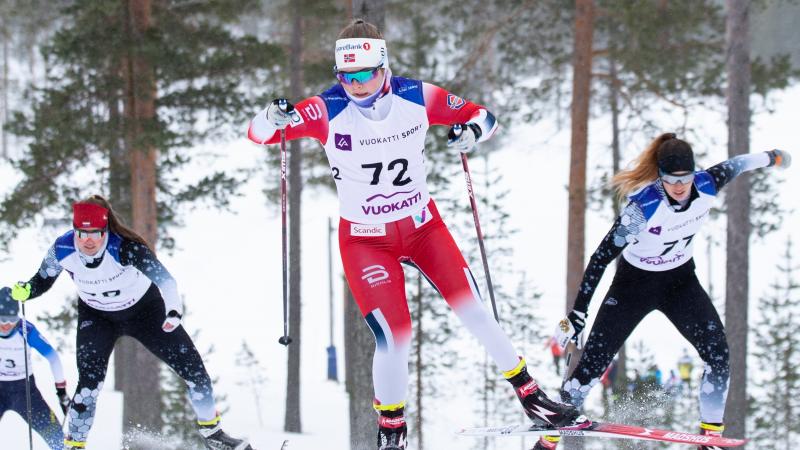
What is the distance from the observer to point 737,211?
1168 cm

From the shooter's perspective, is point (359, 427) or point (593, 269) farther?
point (359, 427)

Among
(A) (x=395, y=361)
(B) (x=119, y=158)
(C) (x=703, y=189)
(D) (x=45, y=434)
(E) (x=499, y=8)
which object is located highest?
(E) (x=499, y=8)

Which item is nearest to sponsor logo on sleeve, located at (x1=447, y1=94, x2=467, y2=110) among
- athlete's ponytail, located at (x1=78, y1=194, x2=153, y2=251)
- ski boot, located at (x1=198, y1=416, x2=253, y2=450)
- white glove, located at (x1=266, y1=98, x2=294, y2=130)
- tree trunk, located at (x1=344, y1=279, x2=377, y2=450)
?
white glove, located at (x1=266, y1=98, x2=294, y2=130)

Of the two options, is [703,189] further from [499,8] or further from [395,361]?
[499,8]

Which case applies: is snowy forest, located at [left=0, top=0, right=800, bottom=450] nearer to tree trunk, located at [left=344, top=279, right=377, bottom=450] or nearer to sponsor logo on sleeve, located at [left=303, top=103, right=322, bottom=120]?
tree trunk, located at [left=344, top=279, right=377, bottom=450]

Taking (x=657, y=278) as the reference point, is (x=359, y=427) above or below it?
below

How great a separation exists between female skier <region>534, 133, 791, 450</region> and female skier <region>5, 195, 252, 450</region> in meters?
2.75

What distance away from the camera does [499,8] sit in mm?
16406

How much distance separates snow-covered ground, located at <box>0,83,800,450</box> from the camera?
25094 mm

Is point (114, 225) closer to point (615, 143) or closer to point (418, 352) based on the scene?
point (418, 352)

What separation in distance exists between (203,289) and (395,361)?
132 feet

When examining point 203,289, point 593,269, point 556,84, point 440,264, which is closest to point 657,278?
point 593,269

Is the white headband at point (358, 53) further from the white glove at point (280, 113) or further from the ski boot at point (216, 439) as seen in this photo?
the ski boot at point (216, 439)

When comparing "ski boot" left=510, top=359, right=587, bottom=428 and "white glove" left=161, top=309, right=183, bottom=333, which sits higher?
"white glove" left=161, top=309, right=183, bottom=333
